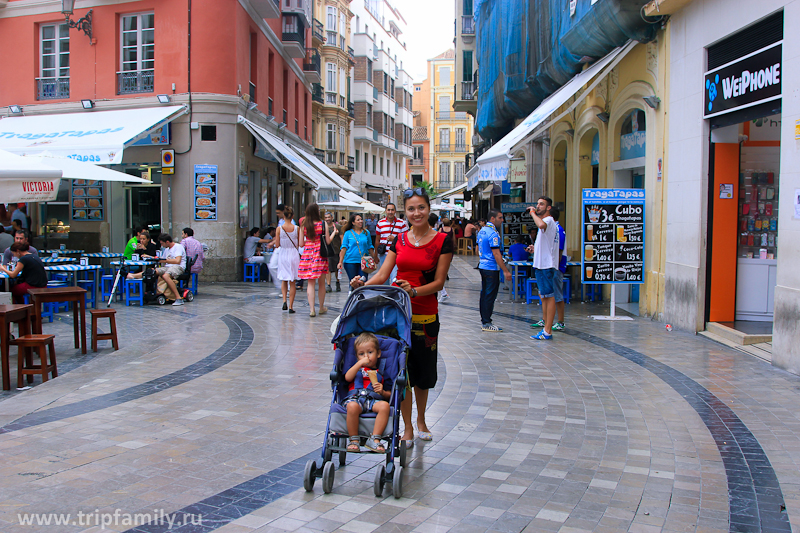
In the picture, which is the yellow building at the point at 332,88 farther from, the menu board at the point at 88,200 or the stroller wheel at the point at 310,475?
A: the stroller wheel at the point at 310,475

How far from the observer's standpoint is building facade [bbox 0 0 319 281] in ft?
56.7

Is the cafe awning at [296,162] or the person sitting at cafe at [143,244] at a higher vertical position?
the cafe awning at [296,162]

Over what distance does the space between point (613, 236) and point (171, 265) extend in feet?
26.2

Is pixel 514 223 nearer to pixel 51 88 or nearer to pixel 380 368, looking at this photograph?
pixel 380 368

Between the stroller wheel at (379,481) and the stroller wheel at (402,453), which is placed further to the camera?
the stroller wheel at (402,453)

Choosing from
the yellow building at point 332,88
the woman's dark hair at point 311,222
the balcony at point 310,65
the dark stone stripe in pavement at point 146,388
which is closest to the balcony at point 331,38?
the yellow building at point 332,88

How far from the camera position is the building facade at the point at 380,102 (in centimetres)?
4772

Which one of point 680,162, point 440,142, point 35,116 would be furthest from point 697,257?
point 440,142

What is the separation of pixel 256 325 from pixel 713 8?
7840mm

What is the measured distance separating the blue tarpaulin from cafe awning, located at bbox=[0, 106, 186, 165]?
9168mm

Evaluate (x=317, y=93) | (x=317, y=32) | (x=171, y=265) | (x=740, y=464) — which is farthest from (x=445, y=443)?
(x=317, y=93)

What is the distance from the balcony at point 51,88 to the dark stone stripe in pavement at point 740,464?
17.4m

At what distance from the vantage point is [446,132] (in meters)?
71.6

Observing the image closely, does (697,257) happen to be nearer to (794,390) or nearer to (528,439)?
(794,390)
